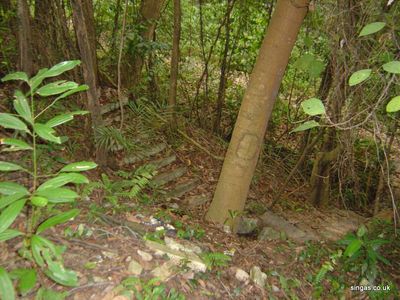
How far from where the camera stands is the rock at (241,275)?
2732mm

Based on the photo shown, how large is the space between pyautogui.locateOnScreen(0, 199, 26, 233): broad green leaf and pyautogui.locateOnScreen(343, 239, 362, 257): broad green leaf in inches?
109

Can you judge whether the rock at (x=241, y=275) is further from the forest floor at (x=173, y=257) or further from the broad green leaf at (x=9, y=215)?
the broad green leaf at (x=9, y=215)

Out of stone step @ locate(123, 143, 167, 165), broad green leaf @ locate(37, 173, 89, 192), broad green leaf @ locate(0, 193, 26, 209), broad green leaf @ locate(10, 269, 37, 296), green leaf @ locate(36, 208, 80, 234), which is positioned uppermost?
broad green leaf @ locate(37, 173, 89, 192)

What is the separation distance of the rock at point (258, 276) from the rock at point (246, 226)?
1.12m

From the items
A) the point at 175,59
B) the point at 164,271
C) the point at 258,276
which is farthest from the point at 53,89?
the point at 175,59

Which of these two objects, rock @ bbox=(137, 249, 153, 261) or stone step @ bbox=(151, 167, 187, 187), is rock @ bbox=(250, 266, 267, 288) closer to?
rock @ bbox=(137, 249, 153, 261)

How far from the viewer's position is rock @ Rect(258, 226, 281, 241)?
3.85 meters

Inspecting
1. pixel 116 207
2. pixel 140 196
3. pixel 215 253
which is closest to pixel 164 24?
pixel 140 196

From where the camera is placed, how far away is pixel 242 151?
3.39 metres

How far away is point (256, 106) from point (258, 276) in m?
1.41

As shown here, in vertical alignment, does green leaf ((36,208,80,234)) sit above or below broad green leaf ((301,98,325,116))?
below

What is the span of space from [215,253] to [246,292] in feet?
1.19

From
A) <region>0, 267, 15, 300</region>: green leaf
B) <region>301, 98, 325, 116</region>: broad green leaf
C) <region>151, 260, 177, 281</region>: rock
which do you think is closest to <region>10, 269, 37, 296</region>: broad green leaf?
<region>0, 267, 15, 300</region>: green leaf

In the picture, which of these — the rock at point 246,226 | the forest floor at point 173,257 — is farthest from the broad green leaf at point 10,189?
the rock at point 246,226
